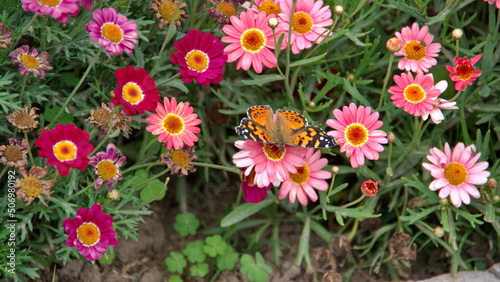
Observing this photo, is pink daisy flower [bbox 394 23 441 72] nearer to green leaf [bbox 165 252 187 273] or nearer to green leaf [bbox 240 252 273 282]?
green leaf [bbox 240 252 273 282]

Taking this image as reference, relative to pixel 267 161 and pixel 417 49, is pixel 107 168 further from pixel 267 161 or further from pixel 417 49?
pixel 417 49

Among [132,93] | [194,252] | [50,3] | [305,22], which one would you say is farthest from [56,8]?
[194,252]

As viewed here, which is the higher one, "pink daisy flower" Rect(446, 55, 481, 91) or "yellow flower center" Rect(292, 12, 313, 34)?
"yellow flower center" Rect(292, 12, 313, 34)

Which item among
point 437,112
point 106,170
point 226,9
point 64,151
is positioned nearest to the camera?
point 64,151

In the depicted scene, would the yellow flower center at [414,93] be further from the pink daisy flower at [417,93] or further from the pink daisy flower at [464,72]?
the pink daisy flower at [464,72]

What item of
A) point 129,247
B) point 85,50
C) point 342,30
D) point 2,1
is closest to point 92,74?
point 85,50

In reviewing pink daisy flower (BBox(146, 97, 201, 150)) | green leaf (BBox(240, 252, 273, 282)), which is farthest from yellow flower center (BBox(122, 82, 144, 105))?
green leaf (BBox(240, 252, 273, 282))

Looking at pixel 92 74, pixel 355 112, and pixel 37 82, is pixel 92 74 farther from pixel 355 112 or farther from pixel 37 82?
pixel 355 112
